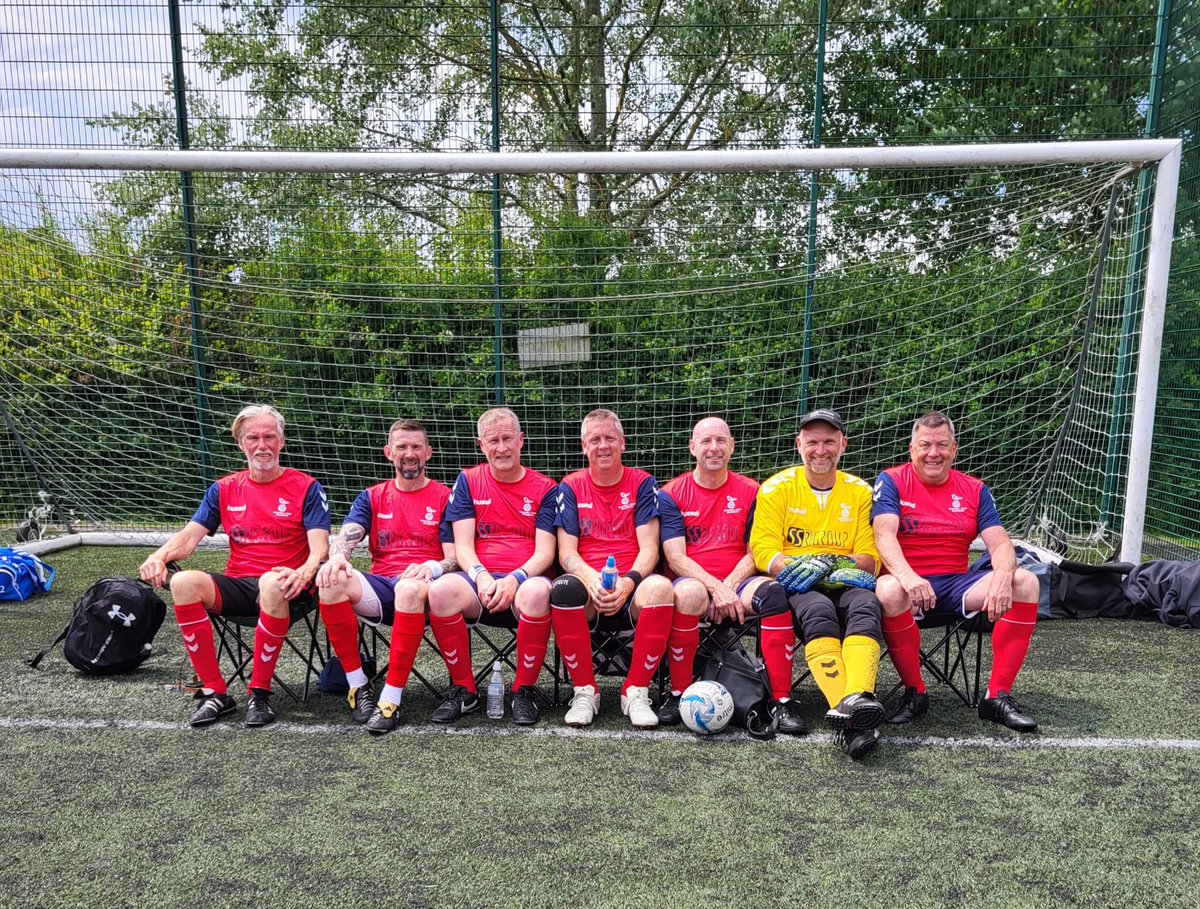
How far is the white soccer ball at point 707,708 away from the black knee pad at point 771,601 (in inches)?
15.2

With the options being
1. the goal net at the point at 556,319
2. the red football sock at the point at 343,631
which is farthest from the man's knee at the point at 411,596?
the goal net at the point at 556,319

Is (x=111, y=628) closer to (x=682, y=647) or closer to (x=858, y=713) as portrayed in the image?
(x=682, y=647)

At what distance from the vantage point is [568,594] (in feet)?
12.9

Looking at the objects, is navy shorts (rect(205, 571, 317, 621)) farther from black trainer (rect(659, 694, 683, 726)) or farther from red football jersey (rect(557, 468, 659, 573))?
black trainer (rect(659, 694, 683, 726))

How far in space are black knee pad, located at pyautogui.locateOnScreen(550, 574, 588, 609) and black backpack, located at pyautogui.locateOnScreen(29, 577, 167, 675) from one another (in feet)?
7.53

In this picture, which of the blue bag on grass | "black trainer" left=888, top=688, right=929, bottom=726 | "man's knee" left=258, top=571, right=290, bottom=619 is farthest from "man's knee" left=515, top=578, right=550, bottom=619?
the blue bag on grass

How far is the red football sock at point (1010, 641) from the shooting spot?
392cm

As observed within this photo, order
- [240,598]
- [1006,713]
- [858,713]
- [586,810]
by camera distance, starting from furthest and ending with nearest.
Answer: [240,598]
[1006,713]
[858,713]
[586,810]

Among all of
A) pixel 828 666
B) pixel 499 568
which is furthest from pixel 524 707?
pixel 828 666

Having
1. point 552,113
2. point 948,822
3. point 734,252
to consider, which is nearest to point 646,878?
point 948,822

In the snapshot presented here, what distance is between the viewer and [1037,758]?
3557 millimetres

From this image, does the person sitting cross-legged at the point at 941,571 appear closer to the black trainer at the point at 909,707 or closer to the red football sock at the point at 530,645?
the black trainer at the point at 909,707

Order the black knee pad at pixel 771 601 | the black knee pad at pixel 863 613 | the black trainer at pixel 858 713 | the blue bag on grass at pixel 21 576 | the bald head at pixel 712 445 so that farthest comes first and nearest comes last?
1. the blue bag on grass at pixel 21 576
2. the bald head at pixel 712 445
3. the black knee pad at pixel 771 601
4. the black knee pad at pixel 863 613
5. the black trainer at pixel 858 713

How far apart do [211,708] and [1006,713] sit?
3.51 m
